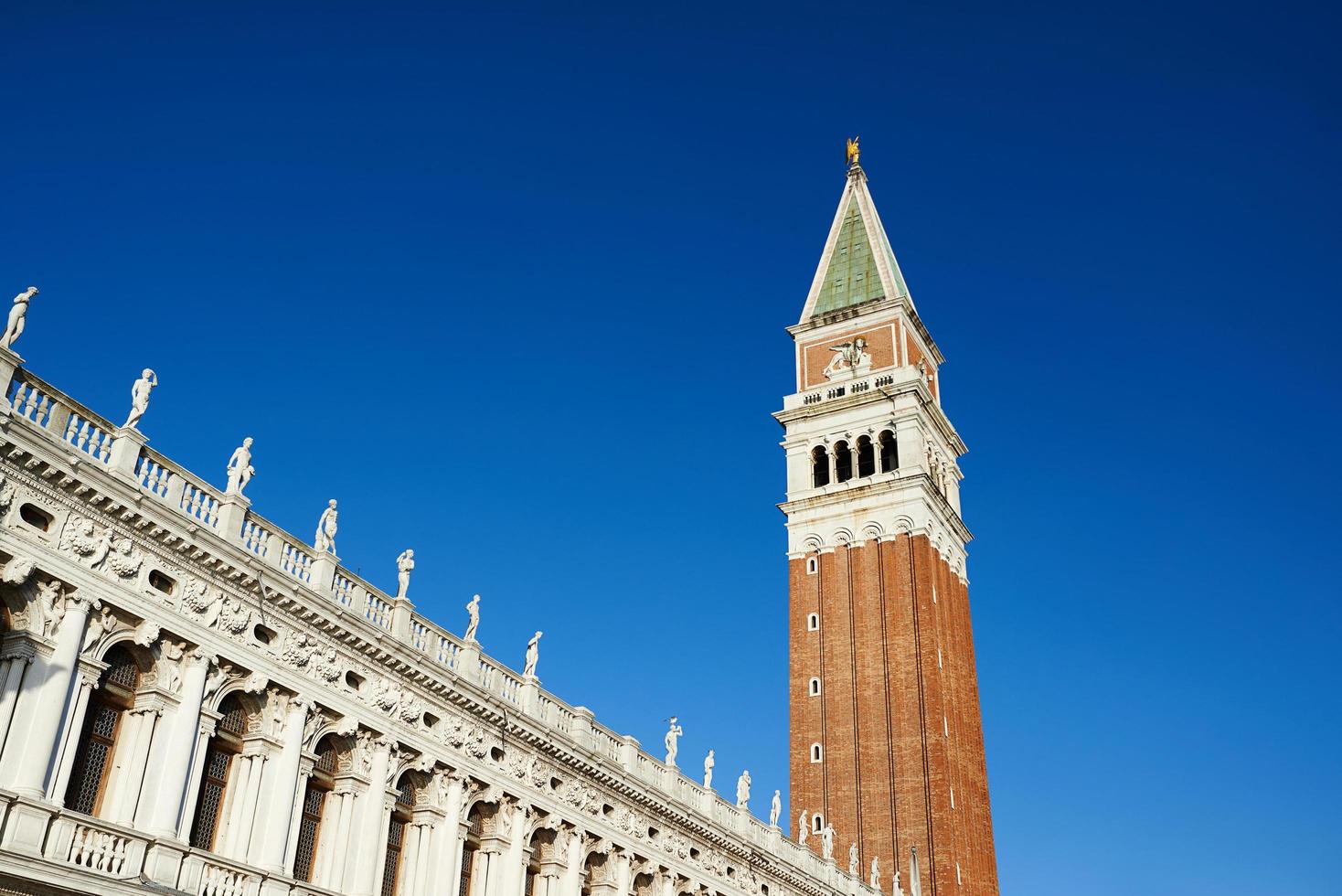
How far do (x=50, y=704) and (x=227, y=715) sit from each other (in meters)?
4.74

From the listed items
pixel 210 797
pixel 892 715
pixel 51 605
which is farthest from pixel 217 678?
pixel 892 715

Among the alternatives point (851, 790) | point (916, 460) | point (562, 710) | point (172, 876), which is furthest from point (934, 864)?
point (172, 876)

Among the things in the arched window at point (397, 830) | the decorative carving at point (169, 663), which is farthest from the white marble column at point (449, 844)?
the decorative carving at point (169, 663)

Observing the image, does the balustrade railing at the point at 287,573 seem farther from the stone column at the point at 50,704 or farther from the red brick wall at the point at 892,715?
the red brick wall at the point at 892,715

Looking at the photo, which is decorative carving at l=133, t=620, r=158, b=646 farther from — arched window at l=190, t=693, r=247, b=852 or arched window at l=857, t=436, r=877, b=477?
arched window at l=857, t=436, r=877, b=477

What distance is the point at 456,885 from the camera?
31.7 m

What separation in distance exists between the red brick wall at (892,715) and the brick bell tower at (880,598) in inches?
3.3

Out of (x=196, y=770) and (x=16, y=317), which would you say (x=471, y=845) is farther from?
(x=16, y=317)

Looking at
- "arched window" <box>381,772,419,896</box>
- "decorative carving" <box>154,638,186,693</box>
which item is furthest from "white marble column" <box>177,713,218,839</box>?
"arched window" <box>381,772,419,896</box>

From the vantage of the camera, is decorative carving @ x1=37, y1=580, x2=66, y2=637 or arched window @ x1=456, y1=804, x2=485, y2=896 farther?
arched window @ x1=456, y1=804, x2=485, y2=896

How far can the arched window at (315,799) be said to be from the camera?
28.2 meters

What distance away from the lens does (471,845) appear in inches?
1307

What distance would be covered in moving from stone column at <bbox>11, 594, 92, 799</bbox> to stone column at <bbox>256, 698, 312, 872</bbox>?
220 inches

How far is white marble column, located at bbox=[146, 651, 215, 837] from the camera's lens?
79.5ft
